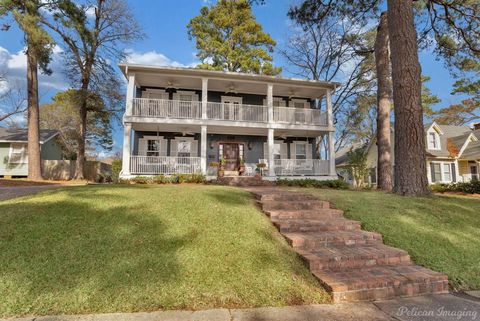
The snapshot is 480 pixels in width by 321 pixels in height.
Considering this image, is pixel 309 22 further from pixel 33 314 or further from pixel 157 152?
pixel 33 314

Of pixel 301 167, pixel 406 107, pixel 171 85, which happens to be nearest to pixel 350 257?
pixel 406 107

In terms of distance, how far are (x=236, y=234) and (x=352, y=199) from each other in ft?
13.7

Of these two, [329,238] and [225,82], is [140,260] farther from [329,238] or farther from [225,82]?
[225,82]

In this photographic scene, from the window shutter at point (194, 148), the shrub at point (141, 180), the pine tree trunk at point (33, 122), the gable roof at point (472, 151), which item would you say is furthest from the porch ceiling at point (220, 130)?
the gable roof at point (472, 151)

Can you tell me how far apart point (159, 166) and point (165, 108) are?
301cm

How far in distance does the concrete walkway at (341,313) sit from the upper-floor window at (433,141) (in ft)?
74.2

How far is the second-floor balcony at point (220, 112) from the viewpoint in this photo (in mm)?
13383

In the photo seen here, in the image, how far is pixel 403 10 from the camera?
8.30m

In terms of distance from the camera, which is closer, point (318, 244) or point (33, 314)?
point (33, 314)

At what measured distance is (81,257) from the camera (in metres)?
3.61

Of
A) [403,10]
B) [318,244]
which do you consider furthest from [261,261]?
[403,10]

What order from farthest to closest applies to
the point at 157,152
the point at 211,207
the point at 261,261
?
the point at 157,152 < the point at 211,207 < the point at 261,261

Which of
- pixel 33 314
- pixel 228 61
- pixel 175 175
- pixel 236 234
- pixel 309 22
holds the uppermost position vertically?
pixel 228 61

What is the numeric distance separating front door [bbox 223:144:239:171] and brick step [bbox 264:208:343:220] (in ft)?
32.0
